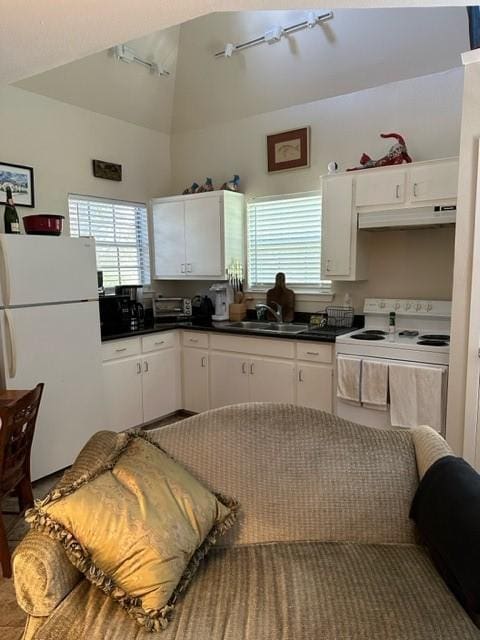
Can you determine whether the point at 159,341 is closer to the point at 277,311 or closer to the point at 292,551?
the point at 277,311

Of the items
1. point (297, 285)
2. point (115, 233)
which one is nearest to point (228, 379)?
point (297, 285)

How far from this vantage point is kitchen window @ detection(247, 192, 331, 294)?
3.93m

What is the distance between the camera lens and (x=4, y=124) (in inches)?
131

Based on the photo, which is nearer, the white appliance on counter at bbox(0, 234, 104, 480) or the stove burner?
the white appliance on counter at bbox(0, 234, 104, 480)

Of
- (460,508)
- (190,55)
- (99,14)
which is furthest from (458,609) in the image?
(190,55)

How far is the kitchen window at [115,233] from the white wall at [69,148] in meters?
0.10

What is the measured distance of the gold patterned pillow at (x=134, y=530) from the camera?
1260mm

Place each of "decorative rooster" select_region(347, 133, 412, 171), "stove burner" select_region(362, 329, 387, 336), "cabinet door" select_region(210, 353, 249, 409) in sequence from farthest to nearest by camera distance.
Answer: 1. "cabinet door" select_region(210, 353, 249, 409)
2. "stove burner" select_region(362, 329, 387, 336)
3. "decorative rooster" select_region(347, 133, 412, 171)

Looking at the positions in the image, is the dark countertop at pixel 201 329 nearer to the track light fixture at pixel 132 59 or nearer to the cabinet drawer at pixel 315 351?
the cabinet drawer at pixel 315 351

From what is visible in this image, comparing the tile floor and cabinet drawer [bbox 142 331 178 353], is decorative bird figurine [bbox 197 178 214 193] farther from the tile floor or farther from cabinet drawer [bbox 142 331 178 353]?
the tile floor

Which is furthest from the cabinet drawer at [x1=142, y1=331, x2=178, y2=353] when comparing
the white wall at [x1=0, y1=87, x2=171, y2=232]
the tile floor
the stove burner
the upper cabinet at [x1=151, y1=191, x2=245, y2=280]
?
the stove burner

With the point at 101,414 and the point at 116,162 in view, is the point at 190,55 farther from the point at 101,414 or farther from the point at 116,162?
the point at 101,414

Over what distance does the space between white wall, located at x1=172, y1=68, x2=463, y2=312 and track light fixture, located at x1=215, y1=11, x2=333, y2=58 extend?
1.88 ft

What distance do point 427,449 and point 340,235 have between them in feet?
6.80
